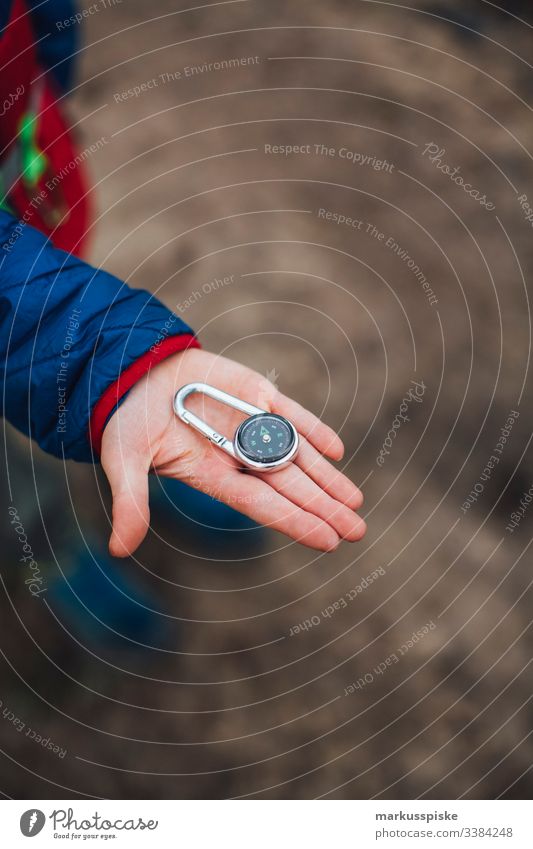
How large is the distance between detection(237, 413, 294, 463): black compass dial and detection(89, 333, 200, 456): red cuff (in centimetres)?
20

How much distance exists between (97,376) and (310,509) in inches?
17.6

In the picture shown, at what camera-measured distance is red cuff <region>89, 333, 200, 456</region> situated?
1433 mm

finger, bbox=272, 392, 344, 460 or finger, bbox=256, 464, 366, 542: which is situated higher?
finger, bbox=272, 392, 344, 460

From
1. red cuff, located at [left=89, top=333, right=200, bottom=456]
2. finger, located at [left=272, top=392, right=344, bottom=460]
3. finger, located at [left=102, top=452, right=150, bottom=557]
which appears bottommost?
finger, located at [left=102, top=452, right=150, bottom=557]

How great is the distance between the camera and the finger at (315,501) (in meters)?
1.44

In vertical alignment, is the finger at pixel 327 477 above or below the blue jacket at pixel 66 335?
above

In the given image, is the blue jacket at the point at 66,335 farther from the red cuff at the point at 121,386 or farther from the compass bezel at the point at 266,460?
the compass bezel at the point at 266,460

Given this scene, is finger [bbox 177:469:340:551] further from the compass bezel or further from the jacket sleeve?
the jacket sleeve
